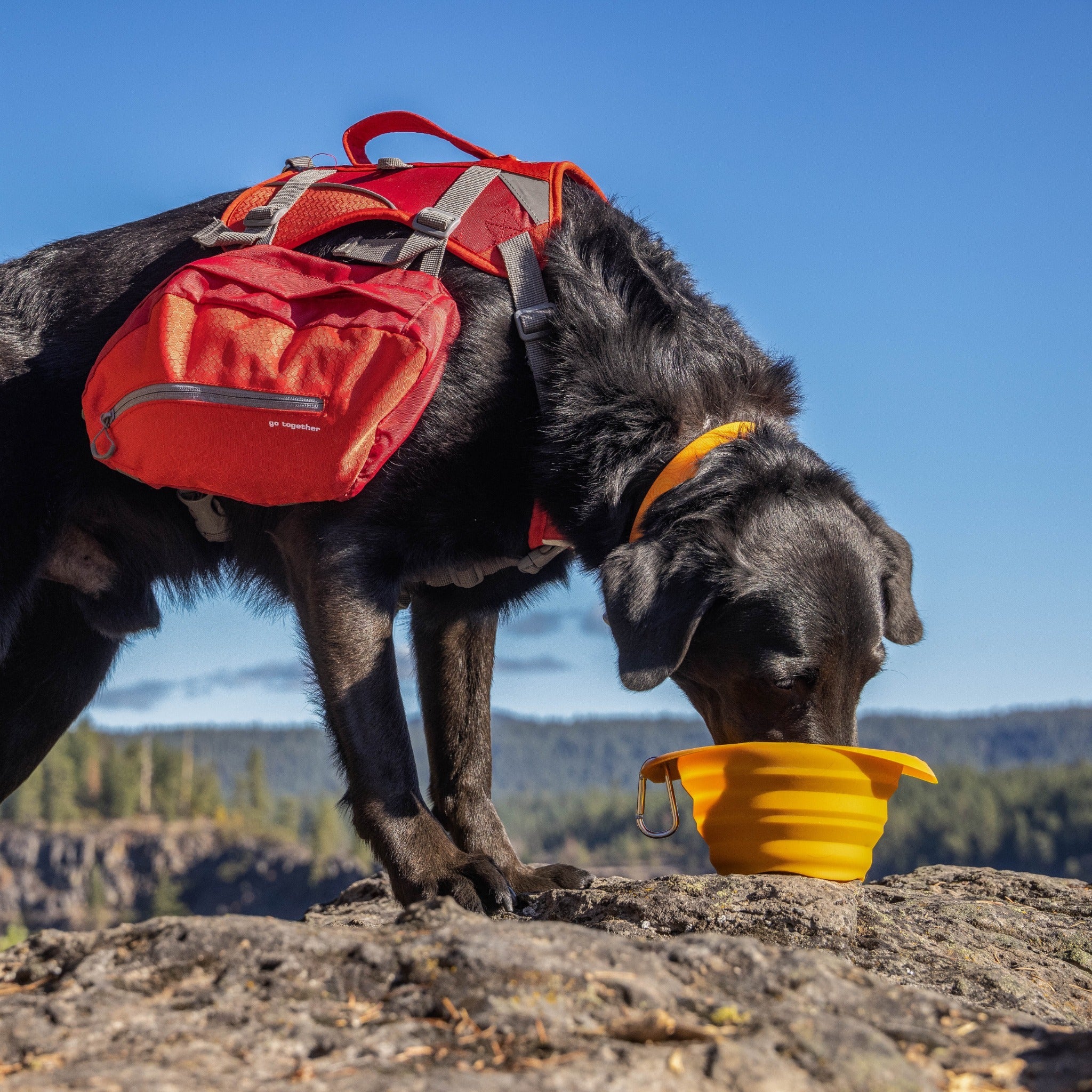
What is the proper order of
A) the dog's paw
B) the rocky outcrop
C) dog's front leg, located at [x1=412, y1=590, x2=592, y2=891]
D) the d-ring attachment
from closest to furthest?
1. the d-ring attachment
2. the dog's paw
3. dog's front leg, located at [x1=412, y1=590, x2=592, y2=891]
4. the rocky outcrop

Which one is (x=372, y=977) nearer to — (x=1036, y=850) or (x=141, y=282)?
(x=141, y=282)

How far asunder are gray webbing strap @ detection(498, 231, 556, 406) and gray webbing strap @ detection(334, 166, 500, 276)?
0.18m

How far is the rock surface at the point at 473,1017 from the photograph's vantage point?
1345 millimetres

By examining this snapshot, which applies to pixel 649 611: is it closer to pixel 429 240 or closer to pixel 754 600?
pixel 754 600

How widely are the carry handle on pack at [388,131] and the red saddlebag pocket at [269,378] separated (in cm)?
79

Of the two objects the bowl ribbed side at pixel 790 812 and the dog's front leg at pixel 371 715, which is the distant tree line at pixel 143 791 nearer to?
the dog's front leg at pixel 371 715

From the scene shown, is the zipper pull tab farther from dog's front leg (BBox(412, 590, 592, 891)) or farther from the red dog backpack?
dog's front leg (BBox(412, 590, 592, 891))

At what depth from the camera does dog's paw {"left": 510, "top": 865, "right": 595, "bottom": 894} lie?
129 inches

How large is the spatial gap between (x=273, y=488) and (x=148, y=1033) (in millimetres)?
1645

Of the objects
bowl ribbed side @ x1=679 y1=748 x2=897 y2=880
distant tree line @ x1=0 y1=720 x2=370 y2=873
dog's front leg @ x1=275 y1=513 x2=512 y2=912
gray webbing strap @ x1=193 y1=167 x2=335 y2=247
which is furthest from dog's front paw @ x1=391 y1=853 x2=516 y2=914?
distant tree line @ x1=0 y1=720 x2=370 y2=873

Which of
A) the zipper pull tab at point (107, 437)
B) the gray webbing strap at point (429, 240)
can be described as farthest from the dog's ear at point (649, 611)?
the zipper pull tab at point (107, 437)

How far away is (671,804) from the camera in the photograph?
2.85 metres

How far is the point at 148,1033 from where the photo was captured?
148cm

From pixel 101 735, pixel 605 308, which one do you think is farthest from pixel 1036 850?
pixel 605 308
